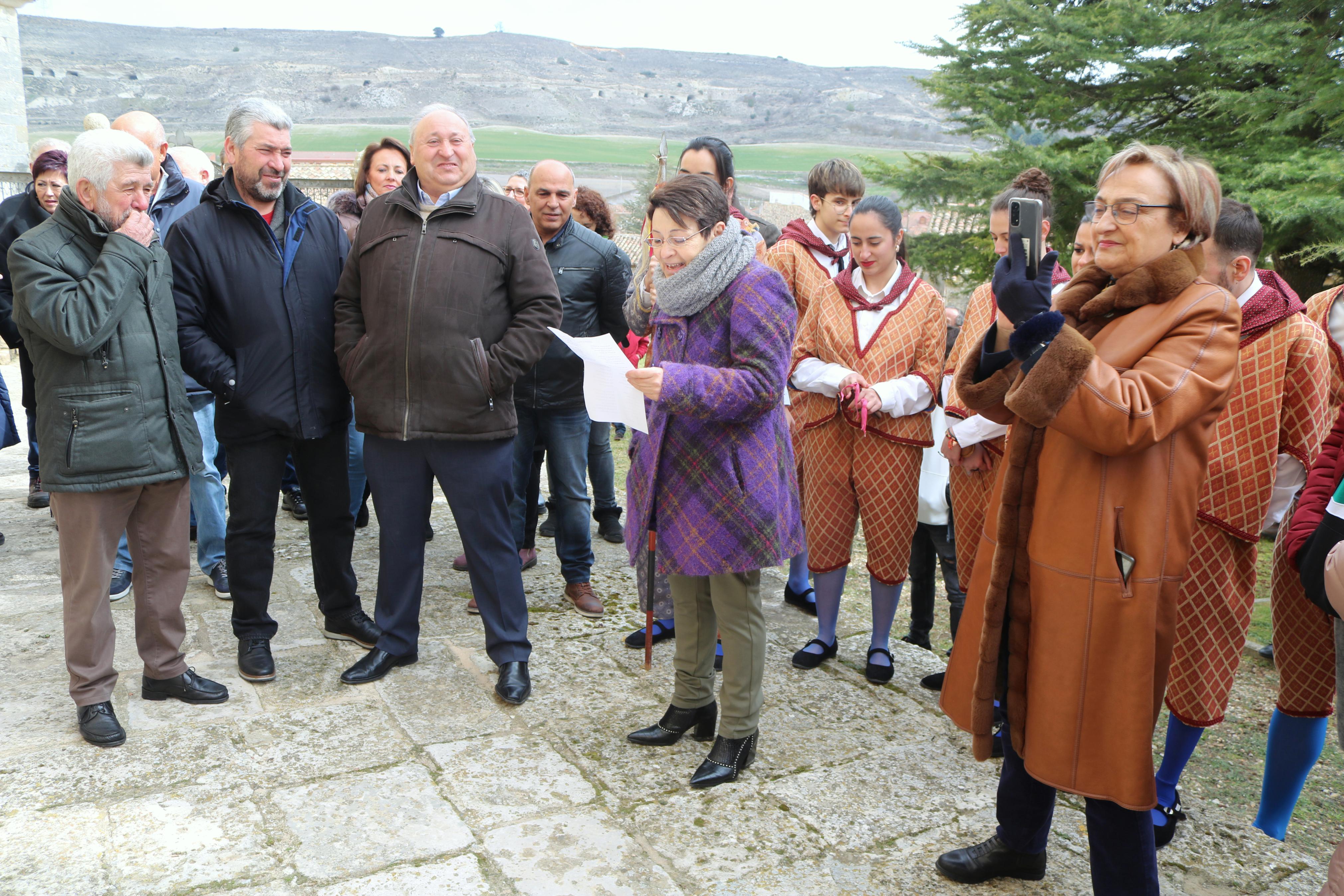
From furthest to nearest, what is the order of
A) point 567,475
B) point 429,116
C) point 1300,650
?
point 567,475 → point 429,116 → point 1300,650

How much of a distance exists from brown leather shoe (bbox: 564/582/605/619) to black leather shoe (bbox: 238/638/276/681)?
143cm

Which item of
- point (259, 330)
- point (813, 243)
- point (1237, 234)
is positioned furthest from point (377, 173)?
point (1237, 234)

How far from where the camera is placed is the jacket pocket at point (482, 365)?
3.61m

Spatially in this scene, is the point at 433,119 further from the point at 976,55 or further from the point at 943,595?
the point at 976,55

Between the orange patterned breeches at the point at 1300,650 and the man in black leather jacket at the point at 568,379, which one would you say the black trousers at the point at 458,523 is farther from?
the orange patterned breeches at the point at 1300,650

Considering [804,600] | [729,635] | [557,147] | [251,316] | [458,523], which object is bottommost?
[804,600]

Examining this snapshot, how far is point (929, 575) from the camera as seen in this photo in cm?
448

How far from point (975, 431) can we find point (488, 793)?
2.06m

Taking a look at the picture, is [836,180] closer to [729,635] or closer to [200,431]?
[729,635]

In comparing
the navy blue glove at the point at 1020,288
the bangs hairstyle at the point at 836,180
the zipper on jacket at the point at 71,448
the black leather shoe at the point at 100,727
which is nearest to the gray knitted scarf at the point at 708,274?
the navy blue glove at the point at 1020,288

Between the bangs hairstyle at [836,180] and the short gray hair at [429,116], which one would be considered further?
the bangs hairstyle at [836,180]

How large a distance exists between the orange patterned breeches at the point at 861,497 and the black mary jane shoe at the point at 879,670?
0.31 meters

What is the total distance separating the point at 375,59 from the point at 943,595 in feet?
351

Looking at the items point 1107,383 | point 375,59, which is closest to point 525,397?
point 1107,383
